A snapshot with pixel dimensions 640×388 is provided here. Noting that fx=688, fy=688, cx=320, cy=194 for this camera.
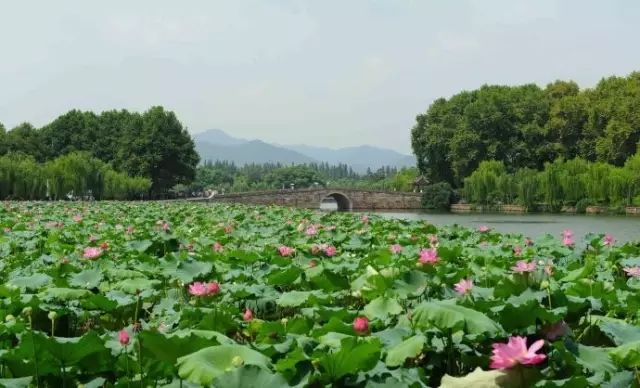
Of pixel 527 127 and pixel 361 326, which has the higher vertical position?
pixel 527 127

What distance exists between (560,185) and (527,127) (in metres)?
8.39

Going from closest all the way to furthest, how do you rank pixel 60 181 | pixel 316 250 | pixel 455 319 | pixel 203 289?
pixel 455 319 < pixel 203 289 < pixel 316 250 < pixel 60 181

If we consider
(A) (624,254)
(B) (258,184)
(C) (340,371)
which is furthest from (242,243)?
(B) (258,184)

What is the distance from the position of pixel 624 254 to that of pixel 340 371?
4413mm

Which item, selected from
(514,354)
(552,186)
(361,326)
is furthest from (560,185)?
(514,354)

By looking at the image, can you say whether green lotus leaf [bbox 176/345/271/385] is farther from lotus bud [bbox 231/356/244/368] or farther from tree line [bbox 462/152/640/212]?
tree line [bbox 462/152/640/212]

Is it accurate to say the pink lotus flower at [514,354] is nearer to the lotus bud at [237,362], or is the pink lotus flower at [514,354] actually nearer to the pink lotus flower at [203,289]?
the lotus bud at [237,362]

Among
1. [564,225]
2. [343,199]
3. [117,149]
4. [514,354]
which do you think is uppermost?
[117,149]

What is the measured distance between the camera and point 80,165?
41906 mm

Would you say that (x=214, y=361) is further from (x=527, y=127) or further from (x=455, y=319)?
(x=527, y=127)

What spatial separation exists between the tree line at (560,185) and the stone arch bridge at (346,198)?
1249cm

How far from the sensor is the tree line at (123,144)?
172 ft

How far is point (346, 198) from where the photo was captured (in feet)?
219

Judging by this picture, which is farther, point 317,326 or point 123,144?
point 123,144
